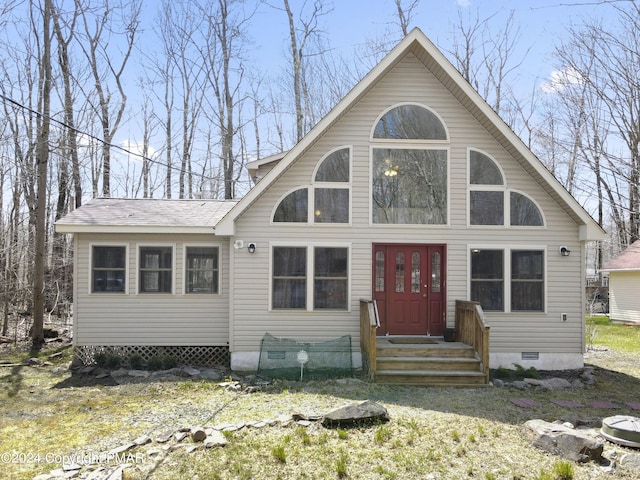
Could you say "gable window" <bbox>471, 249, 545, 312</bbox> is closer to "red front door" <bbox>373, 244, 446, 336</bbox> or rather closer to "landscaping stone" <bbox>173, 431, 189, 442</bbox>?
"red front door" <bbox>373, 244, 446, 336</bbox>

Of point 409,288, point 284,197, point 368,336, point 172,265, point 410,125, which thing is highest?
point 410,125

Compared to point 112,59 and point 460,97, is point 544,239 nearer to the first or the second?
point 460,97

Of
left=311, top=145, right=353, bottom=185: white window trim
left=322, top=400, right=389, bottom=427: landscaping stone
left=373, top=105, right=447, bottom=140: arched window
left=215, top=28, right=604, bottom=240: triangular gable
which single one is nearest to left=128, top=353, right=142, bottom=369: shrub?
left=215, top=28, right=604, bottom=240: triangular gable

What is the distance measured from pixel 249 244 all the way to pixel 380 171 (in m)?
3.00

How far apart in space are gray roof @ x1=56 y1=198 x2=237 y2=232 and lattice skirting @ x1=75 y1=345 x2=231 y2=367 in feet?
8.47

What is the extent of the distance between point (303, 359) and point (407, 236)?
3.18 meters

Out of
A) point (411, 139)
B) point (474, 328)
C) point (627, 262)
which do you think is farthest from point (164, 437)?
point (627, 262)

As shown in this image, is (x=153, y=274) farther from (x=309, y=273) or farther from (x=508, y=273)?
(x=508, y=273)

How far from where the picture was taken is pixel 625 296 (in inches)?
799

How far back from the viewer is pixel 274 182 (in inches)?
382

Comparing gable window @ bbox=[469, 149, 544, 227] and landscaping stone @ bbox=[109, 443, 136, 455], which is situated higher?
gable window @ bbox=[469, 149, 544, 227]

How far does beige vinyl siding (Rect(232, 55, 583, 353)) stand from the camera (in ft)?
32.0

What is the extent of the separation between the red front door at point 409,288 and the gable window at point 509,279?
0.73 metres

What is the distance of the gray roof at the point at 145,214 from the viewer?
10.0m
